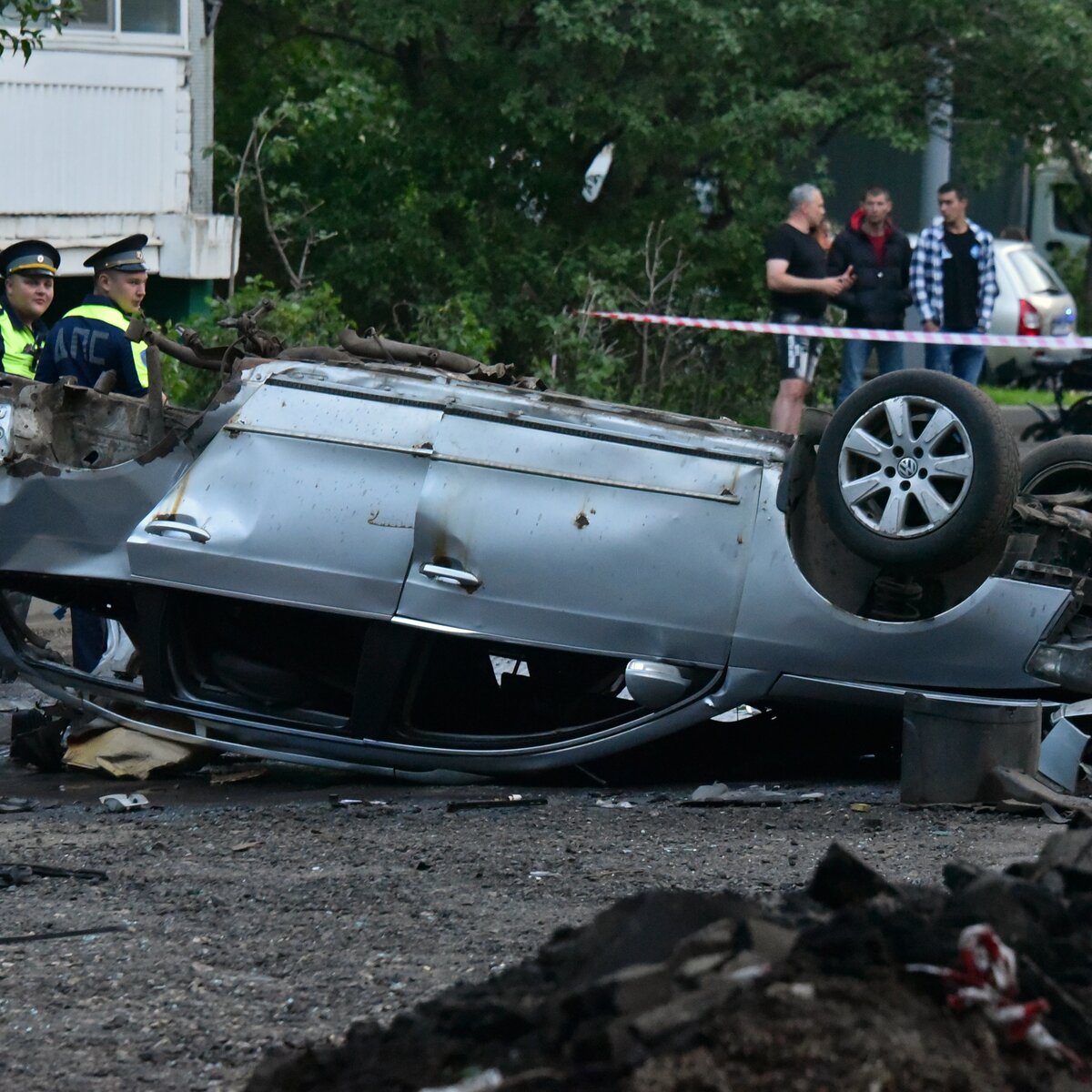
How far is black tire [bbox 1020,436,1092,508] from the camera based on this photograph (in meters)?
6.16

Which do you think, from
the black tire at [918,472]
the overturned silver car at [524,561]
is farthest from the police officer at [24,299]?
the black tire at [918,472]

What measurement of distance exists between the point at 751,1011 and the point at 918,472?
297cm

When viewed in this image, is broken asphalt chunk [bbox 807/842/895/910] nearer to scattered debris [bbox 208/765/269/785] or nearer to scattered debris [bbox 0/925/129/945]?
scattered debris [bbox 0/925/129/945]

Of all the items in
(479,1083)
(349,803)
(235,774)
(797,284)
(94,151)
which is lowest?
(235,774)

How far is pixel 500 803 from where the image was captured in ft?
19.5

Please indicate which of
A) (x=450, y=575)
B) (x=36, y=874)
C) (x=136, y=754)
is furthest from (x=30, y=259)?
(x=36, y=874)

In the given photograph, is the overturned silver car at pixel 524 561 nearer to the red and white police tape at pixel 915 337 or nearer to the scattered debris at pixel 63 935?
the scattered debris at pixel 63 935

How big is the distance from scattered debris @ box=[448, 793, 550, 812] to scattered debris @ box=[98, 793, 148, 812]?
39.9 inches

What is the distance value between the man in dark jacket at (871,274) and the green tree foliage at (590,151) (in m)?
2.23

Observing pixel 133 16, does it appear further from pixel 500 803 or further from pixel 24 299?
pixel 500 803

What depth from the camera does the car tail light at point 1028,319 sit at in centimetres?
2114

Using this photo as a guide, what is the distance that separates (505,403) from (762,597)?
1064 mm

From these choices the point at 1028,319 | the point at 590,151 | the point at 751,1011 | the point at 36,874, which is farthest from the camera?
the point at 1028,319

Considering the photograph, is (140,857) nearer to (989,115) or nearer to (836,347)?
(836,347)
